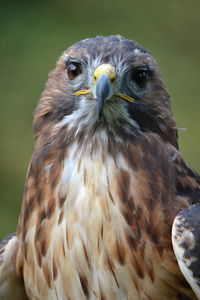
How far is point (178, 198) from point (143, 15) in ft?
13.7

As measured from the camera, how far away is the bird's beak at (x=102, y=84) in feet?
11.7

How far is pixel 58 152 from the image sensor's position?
3818 millimetres

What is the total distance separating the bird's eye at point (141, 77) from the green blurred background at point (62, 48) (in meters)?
2.85

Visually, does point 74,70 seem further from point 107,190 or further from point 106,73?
point 107,190

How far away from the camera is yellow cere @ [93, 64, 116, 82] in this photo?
3.64 metres

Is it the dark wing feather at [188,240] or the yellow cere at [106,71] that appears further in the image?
the yellow cere at [106,71]

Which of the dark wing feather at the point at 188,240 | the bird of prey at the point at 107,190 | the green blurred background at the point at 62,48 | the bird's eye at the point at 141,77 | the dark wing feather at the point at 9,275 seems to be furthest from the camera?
the green blurred background at the point at 62,48

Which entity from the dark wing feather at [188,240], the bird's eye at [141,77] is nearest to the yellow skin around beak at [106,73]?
the bird's eye at [141,77]

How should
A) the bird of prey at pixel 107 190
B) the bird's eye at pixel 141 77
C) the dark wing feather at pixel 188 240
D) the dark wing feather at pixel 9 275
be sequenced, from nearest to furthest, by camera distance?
the dark wing feather at pixel 188 240
the bird of prey at pixel 107 190
the bird's eye at pixel 141 77
the dark wing feather at pixel 9 275

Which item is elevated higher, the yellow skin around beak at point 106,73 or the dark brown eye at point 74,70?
the dark brown eye at point 74,70

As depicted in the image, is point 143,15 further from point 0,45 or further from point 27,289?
point 27,289

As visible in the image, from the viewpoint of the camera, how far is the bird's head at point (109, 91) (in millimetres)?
3713

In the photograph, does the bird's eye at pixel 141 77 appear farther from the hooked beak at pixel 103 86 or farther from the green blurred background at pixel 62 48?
the green blurred background at pixel 62 48

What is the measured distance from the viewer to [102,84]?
140 inches
